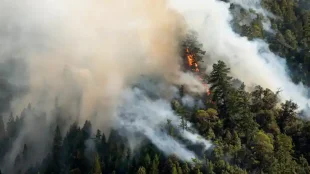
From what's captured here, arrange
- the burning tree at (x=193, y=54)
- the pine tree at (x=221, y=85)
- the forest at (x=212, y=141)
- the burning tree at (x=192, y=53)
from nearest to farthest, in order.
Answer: the forest at (x=212, y=141) < the pine tree at (x=221, y=85) < the burning tree at (x=193, y=54) < the burning tree at (x=192, y=53)

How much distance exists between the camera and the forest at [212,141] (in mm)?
87250

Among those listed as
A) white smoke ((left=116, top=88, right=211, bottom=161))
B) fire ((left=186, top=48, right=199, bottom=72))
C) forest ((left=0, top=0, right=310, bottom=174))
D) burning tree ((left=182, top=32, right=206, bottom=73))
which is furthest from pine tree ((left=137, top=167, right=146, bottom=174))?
fire ((left=186, top=48, right=199, bottom=72))

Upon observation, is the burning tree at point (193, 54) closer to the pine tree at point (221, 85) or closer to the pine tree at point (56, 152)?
the pine tree at point (221, 85)

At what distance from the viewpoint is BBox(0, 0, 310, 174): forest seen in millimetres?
87250

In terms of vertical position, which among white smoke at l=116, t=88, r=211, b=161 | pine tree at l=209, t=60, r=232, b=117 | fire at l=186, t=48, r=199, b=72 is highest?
fire at l=186, t=48, r=199, b=72

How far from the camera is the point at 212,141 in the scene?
92125mm

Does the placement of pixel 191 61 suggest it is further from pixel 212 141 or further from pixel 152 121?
pixel 212 141

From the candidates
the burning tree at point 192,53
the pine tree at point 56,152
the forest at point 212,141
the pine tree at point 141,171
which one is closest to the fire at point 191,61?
the burning tree at point 192,53

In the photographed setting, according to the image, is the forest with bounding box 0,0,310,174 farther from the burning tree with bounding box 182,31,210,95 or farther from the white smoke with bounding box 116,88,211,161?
the white smoke with bounding box 116,88,211,161

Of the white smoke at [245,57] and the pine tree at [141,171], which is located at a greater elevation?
the white smoke at [245,57]

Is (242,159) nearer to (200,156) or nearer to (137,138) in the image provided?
(200,156)

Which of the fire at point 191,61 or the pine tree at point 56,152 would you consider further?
the fire at point 191,61

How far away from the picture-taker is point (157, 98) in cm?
11019

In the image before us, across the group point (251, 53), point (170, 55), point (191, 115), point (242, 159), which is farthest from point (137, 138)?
point (251, 53)
